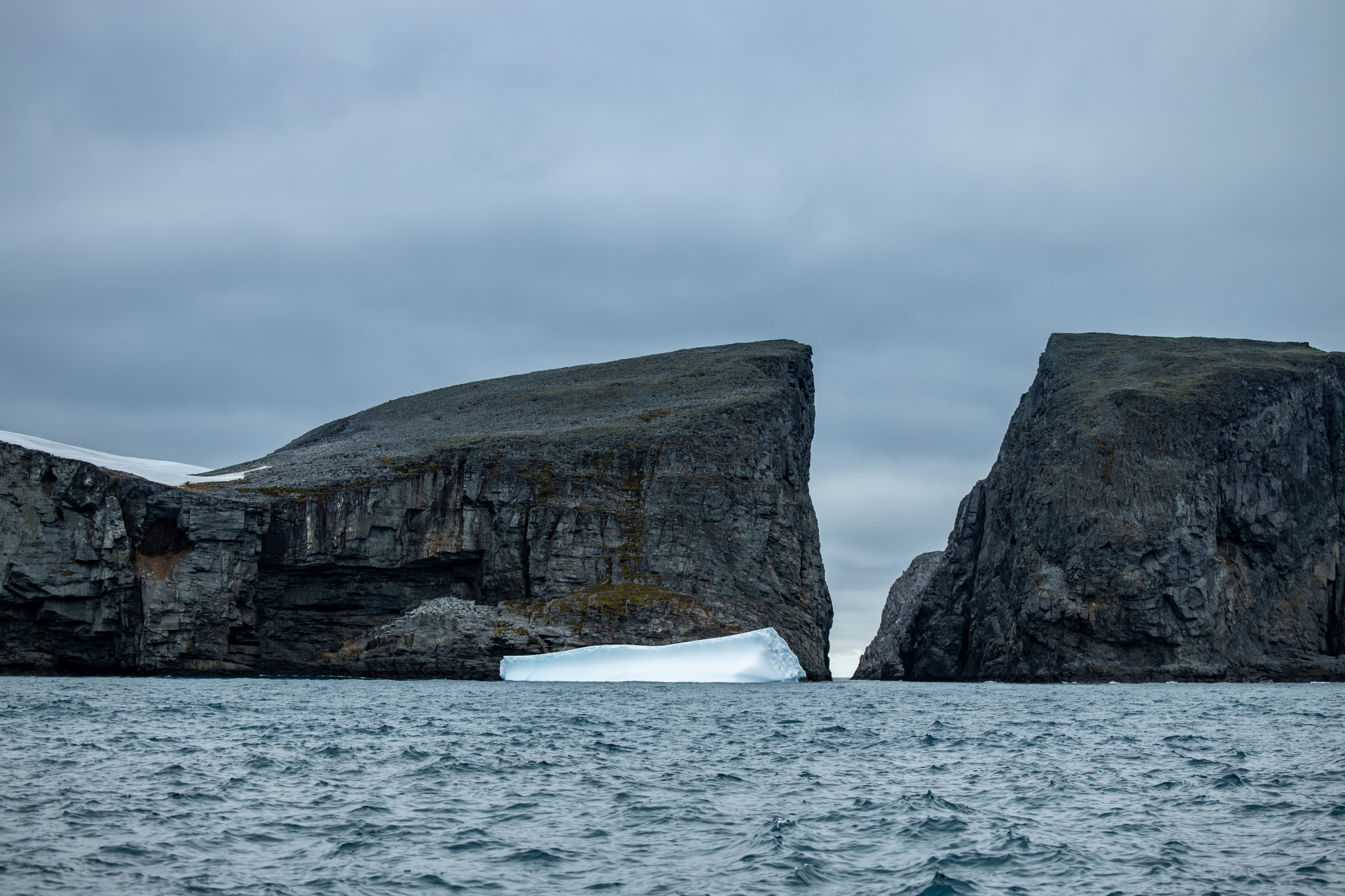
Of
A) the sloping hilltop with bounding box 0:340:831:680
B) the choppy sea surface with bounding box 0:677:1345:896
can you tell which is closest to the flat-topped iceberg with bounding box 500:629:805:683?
the sloping hilltop with bounding box 0:340:831:680

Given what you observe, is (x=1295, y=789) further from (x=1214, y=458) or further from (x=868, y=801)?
(x=1214, y=458)

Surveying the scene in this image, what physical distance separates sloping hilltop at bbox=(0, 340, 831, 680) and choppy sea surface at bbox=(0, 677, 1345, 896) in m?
42.8

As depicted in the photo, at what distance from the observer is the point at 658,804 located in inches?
774

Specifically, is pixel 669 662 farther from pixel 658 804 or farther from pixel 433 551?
pixel 658 804

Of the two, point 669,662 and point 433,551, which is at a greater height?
point 433,551

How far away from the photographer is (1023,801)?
2039 centimetres

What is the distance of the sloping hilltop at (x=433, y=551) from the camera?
7544 cm

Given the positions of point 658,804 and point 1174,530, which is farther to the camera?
point 1174,530

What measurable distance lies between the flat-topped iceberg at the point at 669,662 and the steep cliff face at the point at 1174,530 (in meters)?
29.6

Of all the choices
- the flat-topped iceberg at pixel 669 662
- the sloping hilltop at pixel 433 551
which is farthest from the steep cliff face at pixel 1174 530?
the flat-topped iceberg at pixel 669 662

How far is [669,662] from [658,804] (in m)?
54.6

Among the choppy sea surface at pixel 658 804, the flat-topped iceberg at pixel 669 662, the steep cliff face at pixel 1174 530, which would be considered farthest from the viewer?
the steep cliff face at pixel 1174 530

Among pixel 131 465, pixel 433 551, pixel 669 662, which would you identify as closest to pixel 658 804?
pixel 669 662

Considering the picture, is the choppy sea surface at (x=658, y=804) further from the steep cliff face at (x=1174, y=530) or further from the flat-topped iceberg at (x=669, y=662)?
the steep cliff face at (x=1174, y=530)
